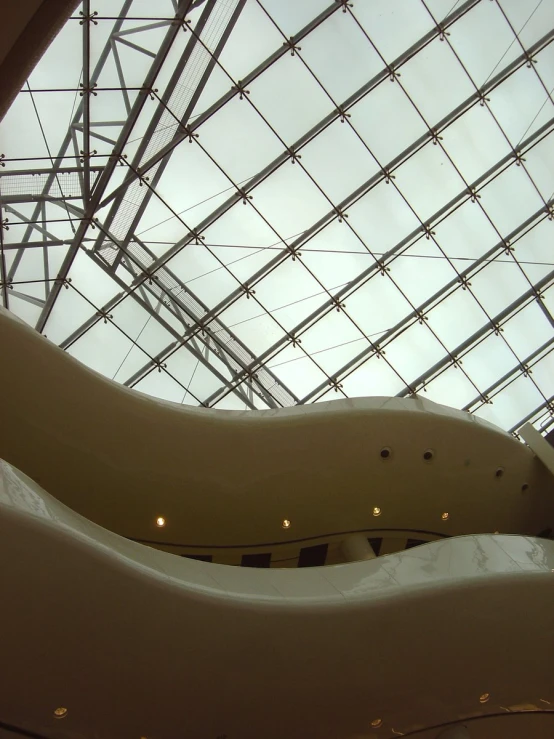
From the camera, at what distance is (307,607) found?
8.75 m

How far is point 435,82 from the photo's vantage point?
16.6 m

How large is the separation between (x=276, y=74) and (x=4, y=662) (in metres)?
12.5

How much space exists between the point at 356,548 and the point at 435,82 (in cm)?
1044

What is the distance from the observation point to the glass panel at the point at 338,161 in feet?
53.4

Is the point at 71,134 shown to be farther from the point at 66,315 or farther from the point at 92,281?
the point at 66,315

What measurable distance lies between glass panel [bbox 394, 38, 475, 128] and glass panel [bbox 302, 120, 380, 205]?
1680mm

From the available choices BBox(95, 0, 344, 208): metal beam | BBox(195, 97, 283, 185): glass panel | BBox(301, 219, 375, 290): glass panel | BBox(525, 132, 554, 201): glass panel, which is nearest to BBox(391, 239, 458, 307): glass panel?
BBox(301, 219, 375, 290): glass panel

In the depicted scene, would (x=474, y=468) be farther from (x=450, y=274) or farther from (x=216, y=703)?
(x=216, y=703)

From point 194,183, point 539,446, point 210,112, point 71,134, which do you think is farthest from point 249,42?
point 539,446

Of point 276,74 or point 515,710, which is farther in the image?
point 276,74

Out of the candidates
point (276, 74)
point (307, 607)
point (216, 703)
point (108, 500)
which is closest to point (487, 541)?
point (307, 607)

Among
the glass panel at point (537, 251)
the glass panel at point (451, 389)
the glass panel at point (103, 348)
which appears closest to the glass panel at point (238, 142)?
the glass panel at point (103, 348)

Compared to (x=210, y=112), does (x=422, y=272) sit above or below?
below

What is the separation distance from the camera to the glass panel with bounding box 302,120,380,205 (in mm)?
16281
